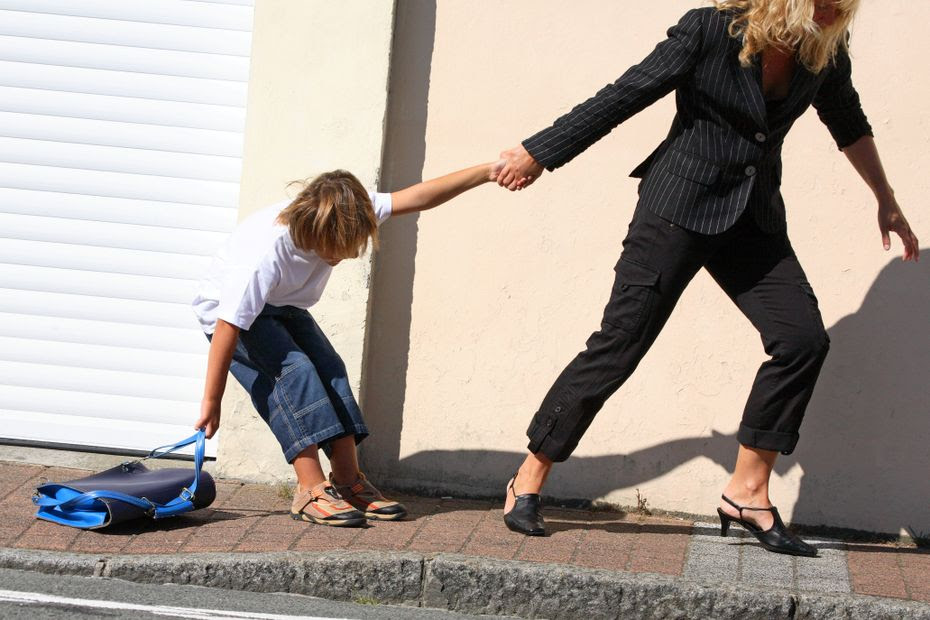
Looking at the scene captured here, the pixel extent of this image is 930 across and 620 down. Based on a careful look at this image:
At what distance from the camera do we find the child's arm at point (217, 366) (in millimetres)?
4457

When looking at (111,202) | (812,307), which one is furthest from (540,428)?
(111,202)

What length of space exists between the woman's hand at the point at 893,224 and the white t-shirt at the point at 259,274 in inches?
Answer: 73.0

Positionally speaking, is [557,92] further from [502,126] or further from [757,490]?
[757,490]

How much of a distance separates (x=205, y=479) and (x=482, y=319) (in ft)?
4.57

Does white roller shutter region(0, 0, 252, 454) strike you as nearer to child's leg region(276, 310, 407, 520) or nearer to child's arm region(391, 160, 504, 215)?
child's leg region(276, 310, 407, 520)

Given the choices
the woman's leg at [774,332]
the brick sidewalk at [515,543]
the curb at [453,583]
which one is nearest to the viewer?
the curb at [453,583]

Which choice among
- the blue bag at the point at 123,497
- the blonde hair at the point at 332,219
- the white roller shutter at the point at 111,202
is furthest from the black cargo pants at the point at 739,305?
the white roller shutter at the point at 111,202

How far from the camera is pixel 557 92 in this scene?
5234 mm

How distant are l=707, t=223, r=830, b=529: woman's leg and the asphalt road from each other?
4.23ft

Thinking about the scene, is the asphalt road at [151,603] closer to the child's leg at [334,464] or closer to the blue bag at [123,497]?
the blue bag at [123,497]

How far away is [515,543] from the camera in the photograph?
14.7ft

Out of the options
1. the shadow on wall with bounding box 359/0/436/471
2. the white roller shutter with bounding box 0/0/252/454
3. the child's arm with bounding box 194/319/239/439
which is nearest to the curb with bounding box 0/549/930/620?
the child's arm with bounding box 194/319/239/439

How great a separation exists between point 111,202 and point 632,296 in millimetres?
2501

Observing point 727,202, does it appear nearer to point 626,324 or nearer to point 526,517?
point 626,324
